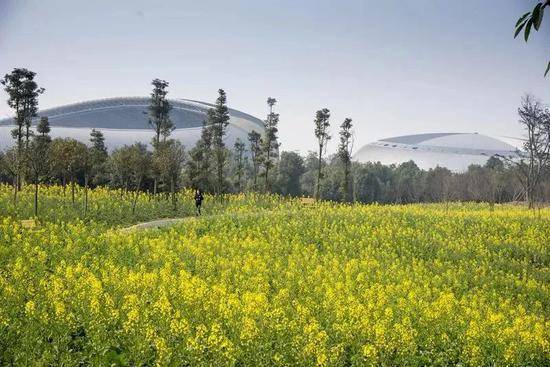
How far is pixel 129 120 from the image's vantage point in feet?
413

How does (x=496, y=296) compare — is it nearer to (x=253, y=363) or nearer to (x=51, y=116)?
(x=253, y=363)

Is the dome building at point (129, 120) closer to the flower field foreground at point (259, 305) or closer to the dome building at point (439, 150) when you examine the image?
the dome building at point (439, 150)

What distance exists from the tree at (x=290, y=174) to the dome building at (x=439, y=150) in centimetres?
5634

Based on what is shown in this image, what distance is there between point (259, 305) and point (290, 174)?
2467 inches

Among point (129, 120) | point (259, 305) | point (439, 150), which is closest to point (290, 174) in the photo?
point (259, 305)

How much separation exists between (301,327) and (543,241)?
18612 mm

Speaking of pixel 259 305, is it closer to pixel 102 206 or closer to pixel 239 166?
pixel 102 206

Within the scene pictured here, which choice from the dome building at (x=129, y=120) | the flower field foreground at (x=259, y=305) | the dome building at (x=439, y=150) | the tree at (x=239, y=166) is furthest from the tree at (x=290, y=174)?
the dome building at (x=439, y=150)

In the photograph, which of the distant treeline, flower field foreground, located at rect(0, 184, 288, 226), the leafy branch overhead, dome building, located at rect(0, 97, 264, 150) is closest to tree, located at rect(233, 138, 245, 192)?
the distant treeline

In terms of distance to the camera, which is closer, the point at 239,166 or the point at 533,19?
the point at 533,19

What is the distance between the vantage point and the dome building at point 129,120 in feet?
328

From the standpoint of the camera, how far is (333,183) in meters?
69.6

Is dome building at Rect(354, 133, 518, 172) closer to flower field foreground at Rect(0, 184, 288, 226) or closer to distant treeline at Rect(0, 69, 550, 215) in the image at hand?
distant treeline at Rect(0, 69, 550, 215)

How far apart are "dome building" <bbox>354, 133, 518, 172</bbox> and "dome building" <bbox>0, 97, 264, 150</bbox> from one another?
4059 centimetres
